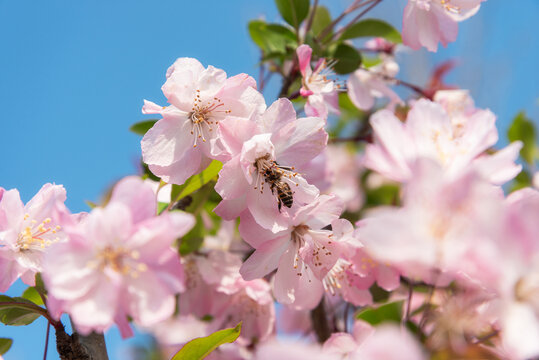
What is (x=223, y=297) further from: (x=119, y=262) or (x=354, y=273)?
(x=119, y=262)

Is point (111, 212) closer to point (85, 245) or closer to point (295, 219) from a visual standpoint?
point (85, 245)

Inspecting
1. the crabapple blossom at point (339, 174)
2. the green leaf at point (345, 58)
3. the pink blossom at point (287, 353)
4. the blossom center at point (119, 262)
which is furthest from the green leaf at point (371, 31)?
the pink blossom at point (287, 353)

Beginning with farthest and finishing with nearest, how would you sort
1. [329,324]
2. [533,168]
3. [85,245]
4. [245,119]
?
[533,168]
[329,324]
[245,119]
[85,245]

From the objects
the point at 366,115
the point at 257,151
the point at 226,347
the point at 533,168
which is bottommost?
the point at 533,168

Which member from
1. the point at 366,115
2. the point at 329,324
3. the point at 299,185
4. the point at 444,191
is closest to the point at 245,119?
the point at 299,185

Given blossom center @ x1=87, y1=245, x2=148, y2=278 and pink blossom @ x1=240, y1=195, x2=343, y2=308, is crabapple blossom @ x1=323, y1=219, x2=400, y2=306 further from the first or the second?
blossom center @ x1=87, y1=245, x2=148, y2=278

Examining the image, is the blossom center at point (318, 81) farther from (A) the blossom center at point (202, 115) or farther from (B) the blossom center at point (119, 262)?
(B) the blossom center at point (119, 262)

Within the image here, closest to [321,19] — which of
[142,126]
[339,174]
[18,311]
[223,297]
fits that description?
[142,126]
